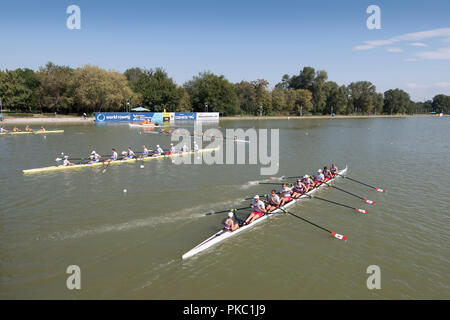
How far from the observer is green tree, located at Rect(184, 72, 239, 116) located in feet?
270

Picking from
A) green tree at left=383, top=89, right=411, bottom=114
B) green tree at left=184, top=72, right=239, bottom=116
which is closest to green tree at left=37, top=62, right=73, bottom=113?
green tree at left=184, top=72, right=239, bottom=116

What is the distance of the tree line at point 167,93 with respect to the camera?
6178cm

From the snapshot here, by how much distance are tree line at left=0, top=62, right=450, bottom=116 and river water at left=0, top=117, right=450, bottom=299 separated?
47.0m

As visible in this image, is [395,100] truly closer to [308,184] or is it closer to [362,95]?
[362,95]

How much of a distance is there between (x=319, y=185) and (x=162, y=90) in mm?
64186

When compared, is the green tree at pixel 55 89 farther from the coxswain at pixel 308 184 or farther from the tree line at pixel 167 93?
the coxswain at pixel 308 184

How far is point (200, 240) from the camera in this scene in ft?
36.1

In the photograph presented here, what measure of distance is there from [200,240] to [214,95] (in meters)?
74.9

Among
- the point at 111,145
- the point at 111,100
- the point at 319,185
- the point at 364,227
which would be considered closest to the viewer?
the point at 364,227

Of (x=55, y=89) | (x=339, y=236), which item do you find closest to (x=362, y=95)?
(x=55, y=89)

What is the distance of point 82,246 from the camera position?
1034cm
